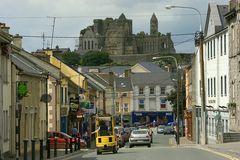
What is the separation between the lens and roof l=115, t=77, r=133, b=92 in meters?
136

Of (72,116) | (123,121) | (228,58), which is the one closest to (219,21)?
(228,58)

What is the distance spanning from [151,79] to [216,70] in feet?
253

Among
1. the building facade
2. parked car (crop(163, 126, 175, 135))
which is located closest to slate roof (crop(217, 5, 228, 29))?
the building facade

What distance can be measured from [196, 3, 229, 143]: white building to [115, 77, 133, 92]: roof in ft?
236

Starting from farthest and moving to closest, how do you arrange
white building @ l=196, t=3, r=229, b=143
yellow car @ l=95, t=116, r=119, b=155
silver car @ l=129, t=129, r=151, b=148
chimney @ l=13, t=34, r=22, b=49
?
chimney @ l=13, t=34, r=22, b=49 < silver car @ l=129, t=129, r=151, b=148 < white building @ l=196, t=3, r=229, b=143 < yellow car @ l=95, t=116, r=119, b=155

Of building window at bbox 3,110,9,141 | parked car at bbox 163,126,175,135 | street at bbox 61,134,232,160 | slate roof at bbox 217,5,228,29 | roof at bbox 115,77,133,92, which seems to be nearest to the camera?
street at bbox 61,134,232,160

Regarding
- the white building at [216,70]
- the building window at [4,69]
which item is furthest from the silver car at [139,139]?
the building window at [4,69]

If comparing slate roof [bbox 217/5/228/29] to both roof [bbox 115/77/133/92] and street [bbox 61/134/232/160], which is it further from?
roof [bbox 115/77/133/92]

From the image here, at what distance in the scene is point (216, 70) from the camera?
194ft

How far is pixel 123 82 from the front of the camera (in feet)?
454

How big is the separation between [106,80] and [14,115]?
97.0m

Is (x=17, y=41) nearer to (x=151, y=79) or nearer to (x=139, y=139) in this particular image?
(x=139, y=139)

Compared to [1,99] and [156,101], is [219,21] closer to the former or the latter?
[1,99]

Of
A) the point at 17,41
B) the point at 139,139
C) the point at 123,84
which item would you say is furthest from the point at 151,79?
the point at 139,139
